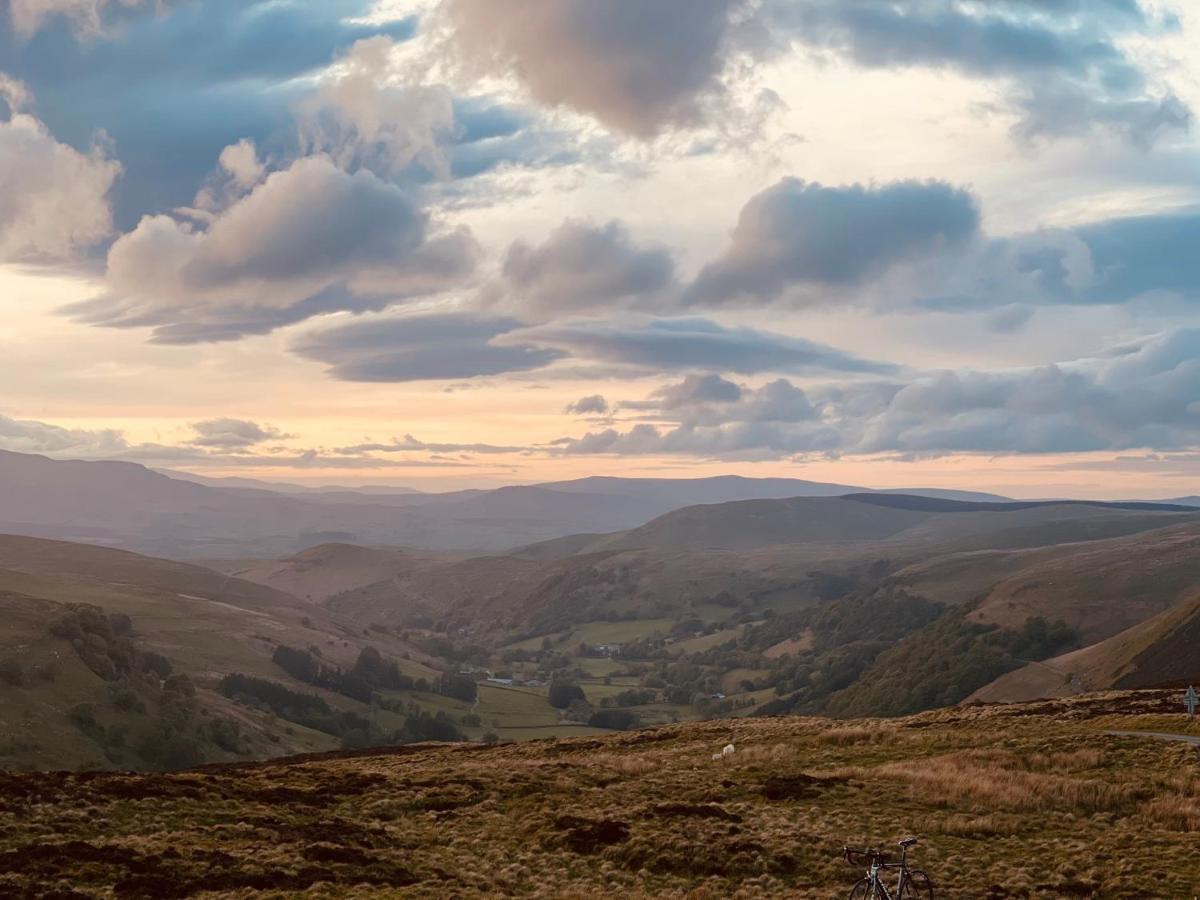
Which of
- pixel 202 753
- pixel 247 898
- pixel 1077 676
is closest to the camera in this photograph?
pixel 247 898

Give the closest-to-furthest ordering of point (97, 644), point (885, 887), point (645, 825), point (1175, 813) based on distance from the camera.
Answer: point (885, 887) < point (1175, 813) < point (645, 825) < point (97, 644)

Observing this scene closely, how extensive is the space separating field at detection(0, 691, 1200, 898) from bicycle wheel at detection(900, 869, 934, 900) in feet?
1.76

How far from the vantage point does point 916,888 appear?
26.6m

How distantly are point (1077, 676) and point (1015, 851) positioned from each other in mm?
131060

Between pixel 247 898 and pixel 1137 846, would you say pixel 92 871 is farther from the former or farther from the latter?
pixel 1137 846

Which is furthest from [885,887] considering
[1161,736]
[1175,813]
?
[1161,736]

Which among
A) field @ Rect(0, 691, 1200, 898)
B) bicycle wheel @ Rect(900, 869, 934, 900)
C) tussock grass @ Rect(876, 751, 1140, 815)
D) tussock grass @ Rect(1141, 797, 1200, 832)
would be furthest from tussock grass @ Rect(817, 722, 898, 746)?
bicycle wheel @ Rect(900, 869, 934, 900)

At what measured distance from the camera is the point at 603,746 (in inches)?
2810

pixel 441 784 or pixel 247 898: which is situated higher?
pixel 247 898

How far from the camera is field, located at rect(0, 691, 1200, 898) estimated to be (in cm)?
2900

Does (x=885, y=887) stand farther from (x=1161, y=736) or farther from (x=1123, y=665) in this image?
(x=1123, y=665)

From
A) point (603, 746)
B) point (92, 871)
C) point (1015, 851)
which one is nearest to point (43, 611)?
point (603, 746)

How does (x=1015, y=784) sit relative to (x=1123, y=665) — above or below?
above

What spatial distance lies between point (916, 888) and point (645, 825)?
12.3 m
